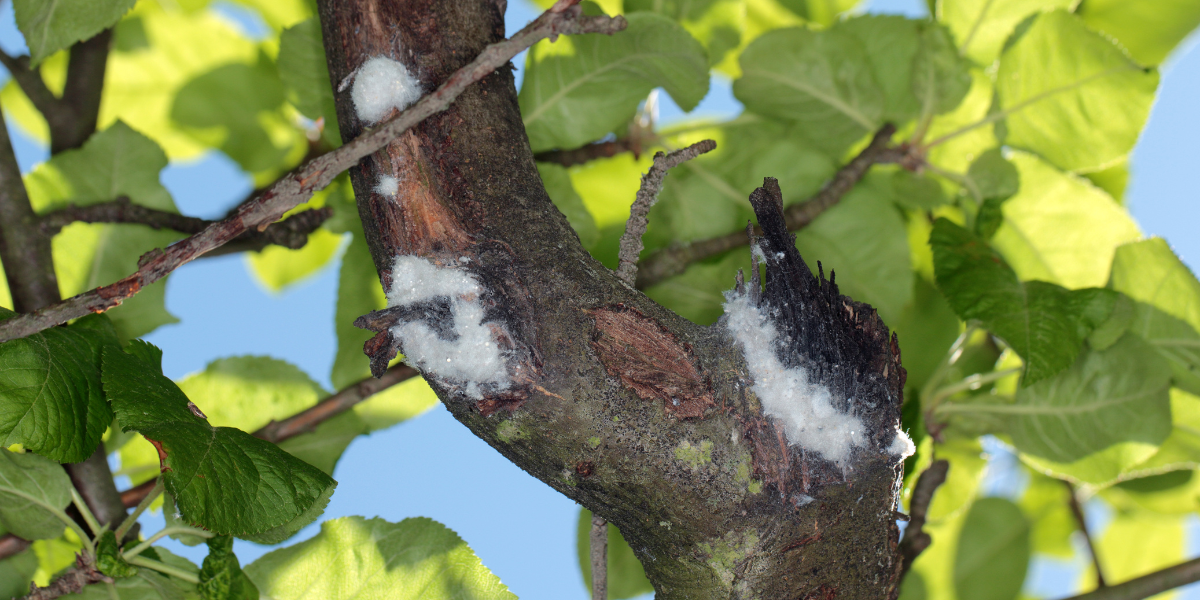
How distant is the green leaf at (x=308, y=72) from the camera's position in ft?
2.60

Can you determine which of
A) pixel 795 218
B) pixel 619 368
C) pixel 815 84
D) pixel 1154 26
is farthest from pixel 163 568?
pixel 1154 26

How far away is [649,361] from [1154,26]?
3.18 feet

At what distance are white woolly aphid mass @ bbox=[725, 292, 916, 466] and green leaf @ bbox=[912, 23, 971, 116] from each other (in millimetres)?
481

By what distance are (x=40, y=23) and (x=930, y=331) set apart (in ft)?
3.44

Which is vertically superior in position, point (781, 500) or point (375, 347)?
point (375, 347)

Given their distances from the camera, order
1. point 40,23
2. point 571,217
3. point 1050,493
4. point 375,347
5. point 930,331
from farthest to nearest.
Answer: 1. point 1050,493
2. point 930,331
3. point 571,217
4. point 40,23
5. point 375,347

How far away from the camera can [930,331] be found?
3.26ft

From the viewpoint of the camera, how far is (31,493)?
0.70m

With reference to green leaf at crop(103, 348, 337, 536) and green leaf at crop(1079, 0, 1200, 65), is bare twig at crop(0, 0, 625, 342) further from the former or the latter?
green leaf at crop(1079, 0, 1200, 65)

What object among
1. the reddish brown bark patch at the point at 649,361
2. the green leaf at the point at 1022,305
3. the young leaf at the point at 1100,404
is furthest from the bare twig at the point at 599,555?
the young leaf at the point at 1100,404

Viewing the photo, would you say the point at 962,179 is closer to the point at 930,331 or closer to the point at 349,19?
the point at 930,331

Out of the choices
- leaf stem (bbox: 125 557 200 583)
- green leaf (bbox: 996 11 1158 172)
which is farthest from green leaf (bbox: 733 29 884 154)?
leaf stem (bbox: 125 557 200 583)

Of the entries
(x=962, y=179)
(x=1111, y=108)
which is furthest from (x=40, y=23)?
(x=1111, y=108)

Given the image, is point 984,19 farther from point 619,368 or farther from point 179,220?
point 179,220
